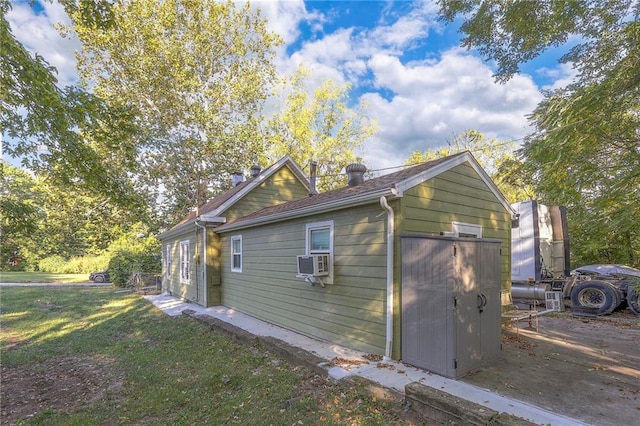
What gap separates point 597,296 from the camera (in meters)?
7.56

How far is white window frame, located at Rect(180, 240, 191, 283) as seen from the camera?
38.8ft

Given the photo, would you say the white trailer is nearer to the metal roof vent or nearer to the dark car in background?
the metal roof vent

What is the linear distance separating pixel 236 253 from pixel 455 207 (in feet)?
20.8

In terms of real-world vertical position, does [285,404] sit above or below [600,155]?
below

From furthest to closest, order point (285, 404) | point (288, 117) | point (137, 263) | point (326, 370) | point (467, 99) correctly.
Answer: point (288, 117), point (137, 263), point (467, 99), point (326, 370), point (285, 404)

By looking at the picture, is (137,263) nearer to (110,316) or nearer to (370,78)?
(110,316)

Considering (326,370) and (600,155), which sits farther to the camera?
(600,155)

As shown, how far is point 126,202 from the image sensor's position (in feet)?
19.7

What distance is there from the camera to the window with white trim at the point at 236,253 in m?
9.37

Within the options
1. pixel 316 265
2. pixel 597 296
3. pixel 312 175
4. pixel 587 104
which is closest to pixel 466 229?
pixel 587 104

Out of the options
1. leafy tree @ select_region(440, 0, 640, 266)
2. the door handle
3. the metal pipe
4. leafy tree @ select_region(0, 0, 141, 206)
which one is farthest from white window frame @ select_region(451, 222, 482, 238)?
leafy tree @ select_region(0, 0, 141, 206)

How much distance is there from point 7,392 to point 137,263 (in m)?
14.3

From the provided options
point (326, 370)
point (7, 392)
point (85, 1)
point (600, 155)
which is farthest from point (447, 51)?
point (7, 392)

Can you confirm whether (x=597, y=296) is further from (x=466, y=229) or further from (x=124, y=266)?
(x=124, y=266)
